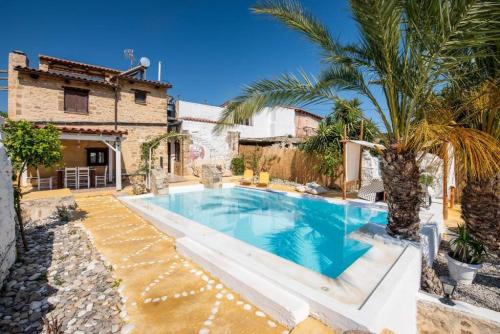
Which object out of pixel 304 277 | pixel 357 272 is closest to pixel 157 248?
pixel 304 277

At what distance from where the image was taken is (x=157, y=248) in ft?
17.1

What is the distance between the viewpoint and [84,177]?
507 inches

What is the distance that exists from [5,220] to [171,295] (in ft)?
9.57

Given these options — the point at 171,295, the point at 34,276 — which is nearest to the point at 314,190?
the point at 171,295

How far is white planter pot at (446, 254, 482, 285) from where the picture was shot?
14.3 ft

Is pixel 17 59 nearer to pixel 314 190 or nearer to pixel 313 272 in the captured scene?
pixel 314 190

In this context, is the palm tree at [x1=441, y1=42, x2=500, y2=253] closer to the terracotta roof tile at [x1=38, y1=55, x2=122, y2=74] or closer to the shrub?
the shrub

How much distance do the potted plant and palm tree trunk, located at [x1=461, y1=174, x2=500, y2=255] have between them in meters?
0.24

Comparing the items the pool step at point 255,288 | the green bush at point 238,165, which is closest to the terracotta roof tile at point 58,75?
the green bush at point 238,165

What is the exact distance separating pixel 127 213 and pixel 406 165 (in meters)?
8.17

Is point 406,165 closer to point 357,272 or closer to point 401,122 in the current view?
point 401,122

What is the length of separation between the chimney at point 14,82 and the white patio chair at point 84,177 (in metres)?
4.54

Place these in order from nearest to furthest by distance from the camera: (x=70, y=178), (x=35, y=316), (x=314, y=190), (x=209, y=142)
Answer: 1. (x=35, y=316)
2. (x=314, y=190)
3. (x=70, y=178)
4. (x=209, y=142)

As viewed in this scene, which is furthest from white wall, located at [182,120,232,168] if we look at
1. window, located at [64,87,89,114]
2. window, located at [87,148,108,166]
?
window, located at [64,87,89,114]
